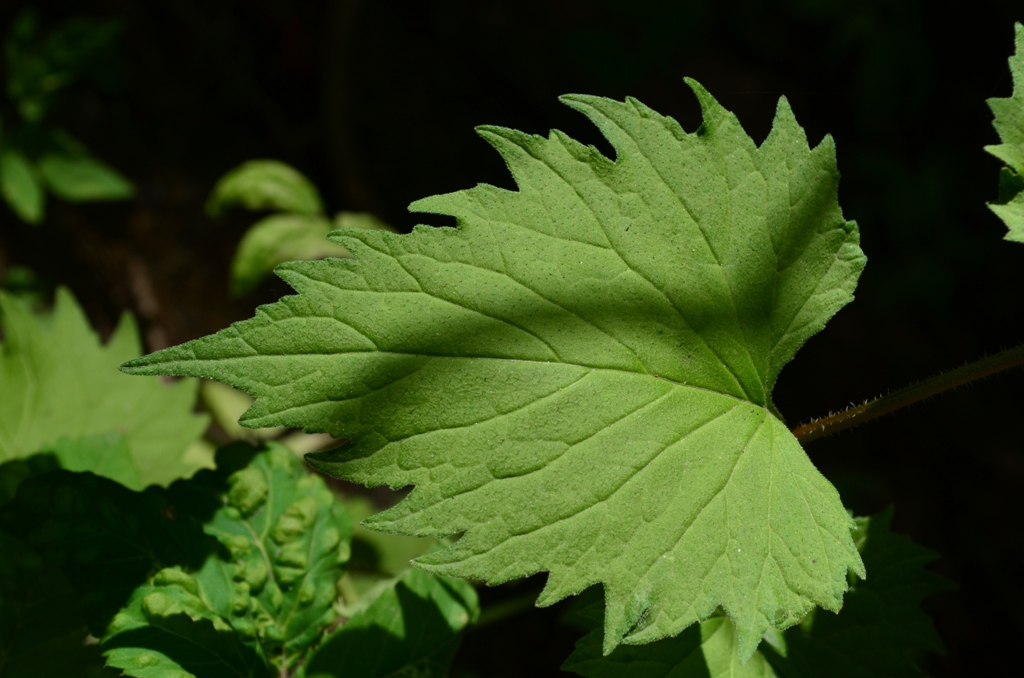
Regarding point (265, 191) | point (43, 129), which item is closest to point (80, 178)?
point (43, 129)

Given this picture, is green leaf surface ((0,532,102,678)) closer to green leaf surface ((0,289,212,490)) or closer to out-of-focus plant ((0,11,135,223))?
green leaf surface ((0,289,212,490))

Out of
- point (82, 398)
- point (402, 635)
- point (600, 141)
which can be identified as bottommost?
point (402, 635)

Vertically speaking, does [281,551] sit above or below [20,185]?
below

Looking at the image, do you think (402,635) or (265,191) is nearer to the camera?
(402,635)

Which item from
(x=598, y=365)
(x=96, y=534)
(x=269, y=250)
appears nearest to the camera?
(x=598, y=365)

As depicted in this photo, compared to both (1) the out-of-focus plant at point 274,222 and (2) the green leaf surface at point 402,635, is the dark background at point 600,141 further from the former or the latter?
(2) the green leaf surface at point 402,635

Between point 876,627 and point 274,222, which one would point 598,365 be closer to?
point 876,627

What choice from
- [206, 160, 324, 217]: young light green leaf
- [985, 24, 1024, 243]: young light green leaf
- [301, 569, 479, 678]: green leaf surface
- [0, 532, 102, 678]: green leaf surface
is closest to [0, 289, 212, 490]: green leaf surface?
[0, 532, 102, 678]: green leaf surface
